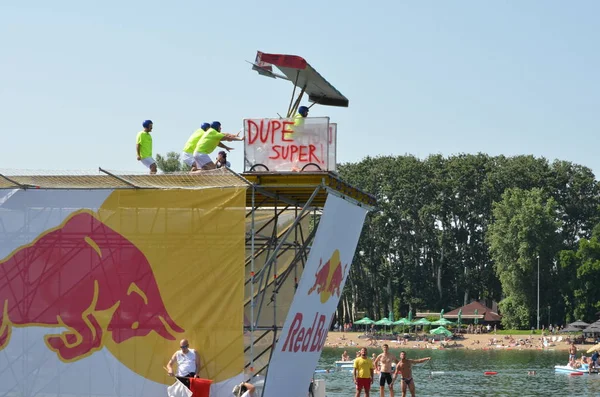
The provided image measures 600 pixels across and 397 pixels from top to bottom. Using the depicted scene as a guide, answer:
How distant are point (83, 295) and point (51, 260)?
1.03m

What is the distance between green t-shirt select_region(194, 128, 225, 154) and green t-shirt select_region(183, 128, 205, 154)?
0.66 m

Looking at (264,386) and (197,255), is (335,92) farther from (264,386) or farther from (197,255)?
(264,386)

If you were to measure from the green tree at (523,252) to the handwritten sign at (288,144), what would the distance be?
85072 mm

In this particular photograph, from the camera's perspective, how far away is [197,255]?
22.4 metres

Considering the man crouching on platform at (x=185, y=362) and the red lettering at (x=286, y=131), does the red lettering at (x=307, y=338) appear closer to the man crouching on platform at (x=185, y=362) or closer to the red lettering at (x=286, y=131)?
the man crouching on platform at (x=185, y=362)

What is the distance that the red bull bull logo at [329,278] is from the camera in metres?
23.6

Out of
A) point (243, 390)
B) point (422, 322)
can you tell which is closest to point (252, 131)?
point (243, 390)

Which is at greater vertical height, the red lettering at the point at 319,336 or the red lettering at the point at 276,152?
the red lettering at the point at 276,152

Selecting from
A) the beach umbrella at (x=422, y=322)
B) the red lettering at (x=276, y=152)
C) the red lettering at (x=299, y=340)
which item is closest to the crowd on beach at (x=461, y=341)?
the beach umbrella at (x=422, y=322)

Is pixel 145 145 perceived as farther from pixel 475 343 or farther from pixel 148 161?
pixel 475 343

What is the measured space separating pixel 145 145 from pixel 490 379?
34.9 m

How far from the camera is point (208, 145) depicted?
77.8 ft

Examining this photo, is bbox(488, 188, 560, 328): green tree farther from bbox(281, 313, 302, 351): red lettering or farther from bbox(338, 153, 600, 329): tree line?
bbox(281, 313, 302, 351): red lettering

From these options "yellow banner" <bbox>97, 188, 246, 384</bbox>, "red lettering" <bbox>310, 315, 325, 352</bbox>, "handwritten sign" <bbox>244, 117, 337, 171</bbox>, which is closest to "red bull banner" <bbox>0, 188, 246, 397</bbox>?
"yellow banner" <bbox>97, 188, 246, 384</bbox>
